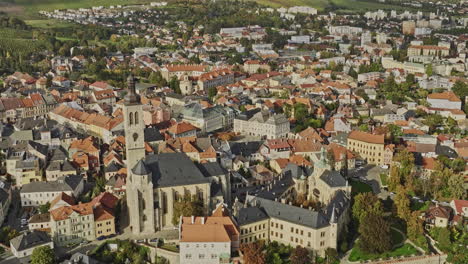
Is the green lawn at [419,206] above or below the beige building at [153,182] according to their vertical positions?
below

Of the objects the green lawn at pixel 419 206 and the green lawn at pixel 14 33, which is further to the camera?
Result: the green lawn at pixel 14 33

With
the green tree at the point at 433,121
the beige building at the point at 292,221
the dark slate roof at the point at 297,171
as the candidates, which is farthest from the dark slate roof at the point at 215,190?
the green tree at the point at 433,121

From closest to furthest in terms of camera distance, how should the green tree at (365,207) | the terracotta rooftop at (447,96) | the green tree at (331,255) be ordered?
1. the green tree at (331,255)
2. the green tree at (365,207)
3. the terracotta rooftop at (447,96)

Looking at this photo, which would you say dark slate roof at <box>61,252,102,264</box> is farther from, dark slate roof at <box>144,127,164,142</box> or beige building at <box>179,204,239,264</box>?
dark slate roof at <box>144,127,164,142</box>

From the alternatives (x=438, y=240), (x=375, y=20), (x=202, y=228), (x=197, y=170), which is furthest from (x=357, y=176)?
(x=375, y=20)

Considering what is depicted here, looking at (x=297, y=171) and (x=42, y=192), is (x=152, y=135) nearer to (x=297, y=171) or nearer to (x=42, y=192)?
(x=42, y=192)

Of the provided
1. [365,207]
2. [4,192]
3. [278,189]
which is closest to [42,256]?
[4,192]

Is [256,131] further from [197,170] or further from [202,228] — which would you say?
[202,228]

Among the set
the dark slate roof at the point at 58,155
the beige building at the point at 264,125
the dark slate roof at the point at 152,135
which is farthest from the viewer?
the beige building at the point at 264,125

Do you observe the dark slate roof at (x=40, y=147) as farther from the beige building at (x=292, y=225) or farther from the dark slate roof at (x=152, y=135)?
the beige building at (x=292, y=225)
